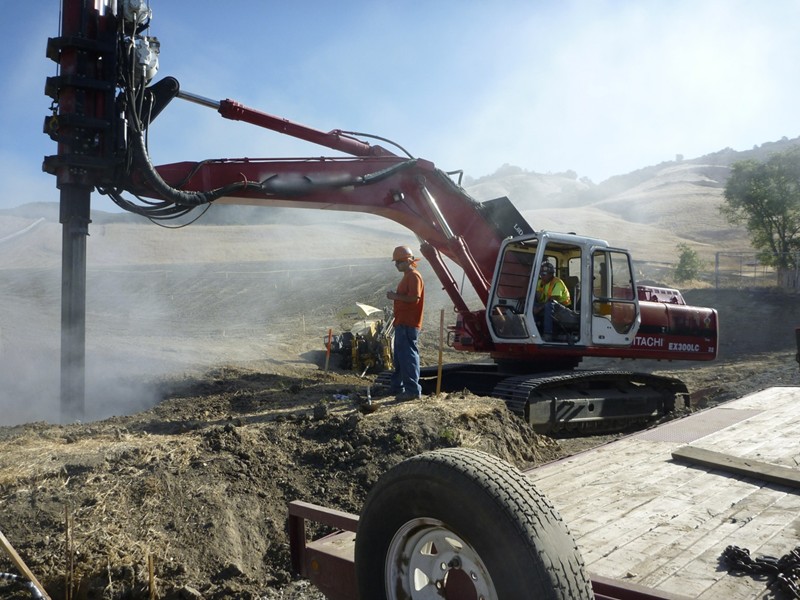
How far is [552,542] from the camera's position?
226 centimetres

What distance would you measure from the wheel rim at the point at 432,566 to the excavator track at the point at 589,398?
5840 millimetres

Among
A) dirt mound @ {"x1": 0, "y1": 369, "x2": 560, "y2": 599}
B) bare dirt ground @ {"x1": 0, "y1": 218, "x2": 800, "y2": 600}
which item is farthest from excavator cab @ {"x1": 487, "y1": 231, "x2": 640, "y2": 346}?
dirt mound @ {"x1": 0, "y1": 369, "x2": 560, "y2": 599}

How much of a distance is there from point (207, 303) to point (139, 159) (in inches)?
933

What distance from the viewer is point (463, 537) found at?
2.37m

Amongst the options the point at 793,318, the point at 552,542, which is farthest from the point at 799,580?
the point at 793,318

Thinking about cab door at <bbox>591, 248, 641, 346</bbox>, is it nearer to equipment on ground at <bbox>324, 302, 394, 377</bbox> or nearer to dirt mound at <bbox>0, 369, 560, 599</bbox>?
dirt mound at <bbox>0, 369, 560, 599</bbox>

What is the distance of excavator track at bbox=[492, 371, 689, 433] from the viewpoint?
8.70 m

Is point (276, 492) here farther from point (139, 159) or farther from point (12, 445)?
point (139, 159)

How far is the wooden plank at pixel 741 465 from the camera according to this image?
375cm

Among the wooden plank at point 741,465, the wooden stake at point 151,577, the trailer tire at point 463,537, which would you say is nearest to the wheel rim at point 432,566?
the trailer tire at point 463,537

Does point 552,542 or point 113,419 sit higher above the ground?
point 552,542

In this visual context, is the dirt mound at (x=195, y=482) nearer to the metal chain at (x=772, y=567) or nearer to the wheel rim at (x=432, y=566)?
the wheel rim at (x=432, y=566)

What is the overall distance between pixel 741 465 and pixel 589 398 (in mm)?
5643

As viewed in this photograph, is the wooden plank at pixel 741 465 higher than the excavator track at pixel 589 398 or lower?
higher
